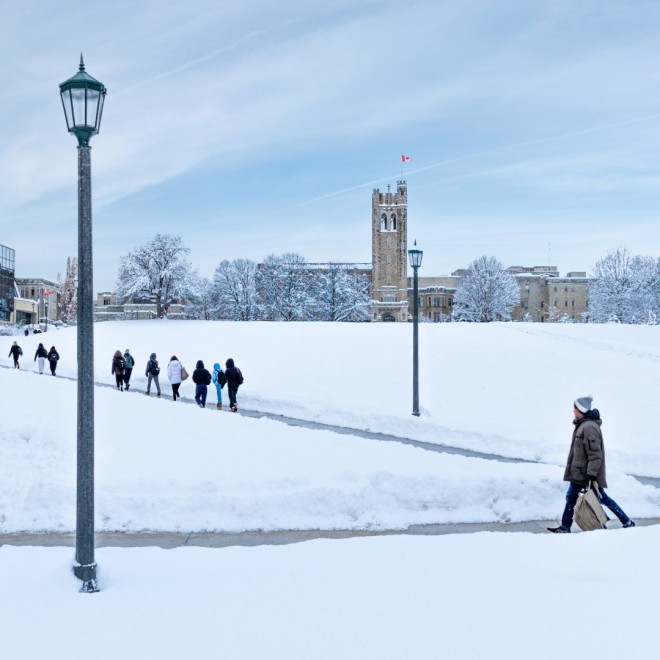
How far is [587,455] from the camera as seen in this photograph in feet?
26.9

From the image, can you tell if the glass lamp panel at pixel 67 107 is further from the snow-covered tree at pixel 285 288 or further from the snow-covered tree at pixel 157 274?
the snow-covered tree at pixel 285 288

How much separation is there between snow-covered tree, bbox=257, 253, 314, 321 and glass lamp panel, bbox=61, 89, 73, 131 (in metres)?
70.5

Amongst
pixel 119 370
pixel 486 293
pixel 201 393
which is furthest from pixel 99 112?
pixel 486 293

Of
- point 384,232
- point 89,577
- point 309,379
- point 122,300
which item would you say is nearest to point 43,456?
point 89,577

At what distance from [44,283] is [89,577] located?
158 m

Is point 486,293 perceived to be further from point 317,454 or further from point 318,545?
point 318,545

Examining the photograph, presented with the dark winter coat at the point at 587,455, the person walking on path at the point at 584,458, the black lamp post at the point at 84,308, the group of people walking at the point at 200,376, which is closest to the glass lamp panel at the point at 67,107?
the black lamp post at the point at 84,308

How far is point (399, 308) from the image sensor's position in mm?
110938

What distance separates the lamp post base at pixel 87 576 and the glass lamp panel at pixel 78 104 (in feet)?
14.0

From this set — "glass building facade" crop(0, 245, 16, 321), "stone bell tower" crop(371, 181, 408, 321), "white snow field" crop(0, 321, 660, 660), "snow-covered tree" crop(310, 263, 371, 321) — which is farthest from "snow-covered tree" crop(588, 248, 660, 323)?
"glass building facade" crop(0, 245, 16, 321)

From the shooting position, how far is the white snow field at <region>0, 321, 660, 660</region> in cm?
484

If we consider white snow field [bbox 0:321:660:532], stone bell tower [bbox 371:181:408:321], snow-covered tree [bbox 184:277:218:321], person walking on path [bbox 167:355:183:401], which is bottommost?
white snow field [bbox 0:321:660:532]

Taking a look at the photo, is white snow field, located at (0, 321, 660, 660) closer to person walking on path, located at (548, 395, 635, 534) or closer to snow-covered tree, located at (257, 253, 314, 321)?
person walking on path, located at (548, 395, 635, 534)

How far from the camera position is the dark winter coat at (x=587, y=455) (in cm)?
812
